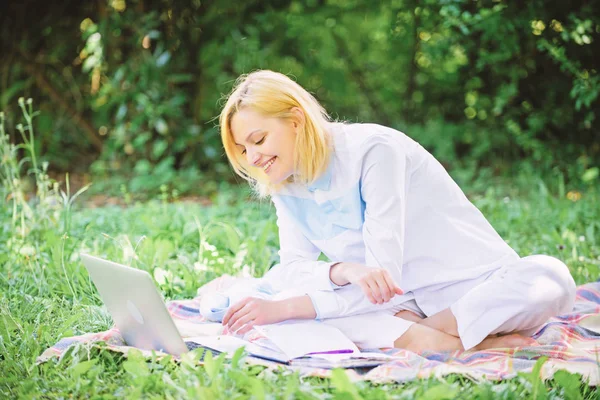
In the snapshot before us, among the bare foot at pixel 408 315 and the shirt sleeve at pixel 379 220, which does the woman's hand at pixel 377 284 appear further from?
the bare foot at pixel 408 315

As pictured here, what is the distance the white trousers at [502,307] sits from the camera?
220 cm

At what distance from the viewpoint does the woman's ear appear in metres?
2.34

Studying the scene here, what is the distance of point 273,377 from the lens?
77.5 inches

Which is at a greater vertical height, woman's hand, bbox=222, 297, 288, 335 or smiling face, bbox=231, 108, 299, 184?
smiling face, bbox=231, 108, 299, 184

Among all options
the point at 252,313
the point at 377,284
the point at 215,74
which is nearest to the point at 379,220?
the point at 377,284

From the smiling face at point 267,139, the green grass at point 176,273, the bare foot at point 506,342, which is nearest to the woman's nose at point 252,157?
the smiling face at point 267,139

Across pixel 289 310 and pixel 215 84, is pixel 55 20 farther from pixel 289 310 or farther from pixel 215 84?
pixel 289 310

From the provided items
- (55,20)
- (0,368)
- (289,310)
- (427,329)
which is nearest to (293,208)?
(289,310)

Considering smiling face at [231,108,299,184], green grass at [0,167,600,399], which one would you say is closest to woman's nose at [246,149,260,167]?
smiling face at [231,108,299,184]

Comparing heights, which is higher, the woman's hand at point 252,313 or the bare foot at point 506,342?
the woman's hand at point 252,313

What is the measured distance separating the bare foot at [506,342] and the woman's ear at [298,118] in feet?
2.82

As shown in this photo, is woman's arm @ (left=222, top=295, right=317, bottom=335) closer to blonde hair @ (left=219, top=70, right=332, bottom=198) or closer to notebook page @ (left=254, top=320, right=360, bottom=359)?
notebook page @ (left=254, top=320, right=360, bottom=359)

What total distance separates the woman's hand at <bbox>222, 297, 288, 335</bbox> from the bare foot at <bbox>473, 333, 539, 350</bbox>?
0.62 meters

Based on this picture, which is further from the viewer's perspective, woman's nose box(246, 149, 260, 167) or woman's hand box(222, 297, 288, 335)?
woman's nose box(246, 149, 260, 167)
